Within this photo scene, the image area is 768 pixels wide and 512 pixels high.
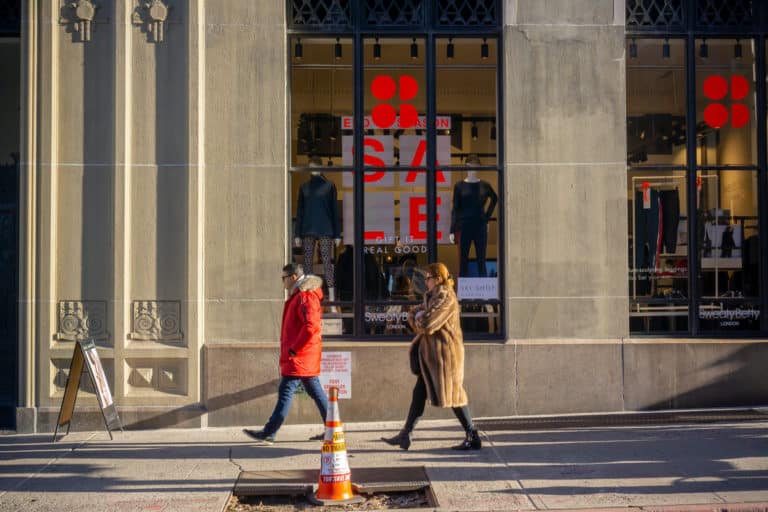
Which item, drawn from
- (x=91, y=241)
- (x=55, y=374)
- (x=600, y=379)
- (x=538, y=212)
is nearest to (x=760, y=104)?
(x=538, y=212)

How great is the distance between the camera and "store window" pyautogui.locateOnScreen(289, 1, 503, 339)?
432 inches

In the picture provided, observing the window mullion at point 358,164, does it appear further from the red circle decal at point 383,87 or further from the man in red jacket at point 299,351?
the man in red jacket at point 299,351

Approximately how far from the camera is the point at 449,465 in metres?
8.48

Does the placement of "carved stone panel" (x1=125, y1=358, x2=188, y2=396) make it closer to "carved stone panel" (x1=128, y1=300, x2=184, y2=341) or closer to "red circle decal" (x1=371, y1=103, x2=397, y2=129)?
"carved stone panel" (x1=128, y1=300, x2=184, y2=341)

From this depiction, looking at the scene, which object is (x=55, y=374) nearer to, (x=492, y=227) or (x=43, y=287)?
(x=43, y=287)

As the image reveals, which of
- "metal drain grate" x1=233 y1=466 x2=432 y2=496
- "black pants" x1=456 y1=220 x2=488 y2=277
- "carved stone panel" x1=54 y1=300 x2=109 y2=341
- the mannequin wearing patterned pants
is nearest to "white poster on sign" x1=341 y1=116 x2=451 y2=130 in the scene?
"black pants" x1=456 y1=220 x2=488 y2=277

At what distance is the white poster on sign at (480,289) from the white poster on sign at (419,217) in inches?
24.0

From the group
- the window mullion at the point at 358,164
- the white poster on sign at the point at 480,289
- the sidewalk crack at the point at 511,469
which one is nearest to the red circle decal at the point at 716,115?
the white poster on sign at the point at 480,289

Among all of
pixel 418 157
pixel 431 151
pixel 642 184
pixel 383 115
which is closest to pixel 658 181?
pixel 642 184

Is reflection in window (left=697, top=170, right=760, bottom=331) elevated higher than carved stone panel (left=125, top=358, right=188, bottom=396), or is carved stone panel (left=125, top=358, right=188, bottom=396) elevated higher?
reflection in window (left=697, top=170, right=760, bottom=331)

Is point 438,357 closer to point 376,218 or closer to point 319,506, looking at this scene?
point 319,506

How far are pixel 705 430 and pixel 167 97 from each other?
7347 millimetres

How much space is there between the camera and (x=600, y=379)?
10.7 m

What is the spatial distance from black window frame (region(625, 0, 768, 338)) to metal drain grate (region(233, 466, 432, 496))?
16.1ft
